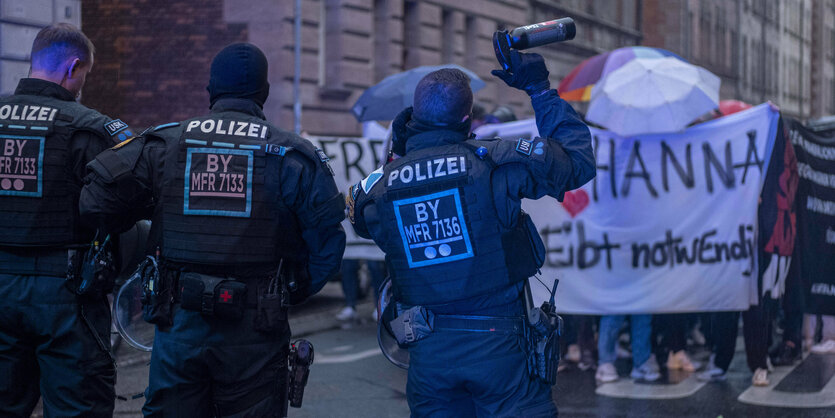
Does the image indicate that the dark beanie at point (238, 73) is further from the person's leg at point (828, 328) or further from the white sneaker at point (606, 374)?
the person's leg at point (828, 328)

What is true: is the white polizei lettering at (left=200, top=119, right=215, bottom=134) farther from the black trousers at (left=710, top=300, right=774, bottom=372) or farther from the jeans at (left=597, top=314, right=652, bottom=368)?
the black trousers at (left=710, top=300, right=774, bottom=372)

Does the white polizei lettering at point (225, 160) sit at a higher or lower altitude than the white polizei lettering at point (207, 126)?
lower

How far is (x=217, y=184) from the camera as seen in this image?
3.86 metres

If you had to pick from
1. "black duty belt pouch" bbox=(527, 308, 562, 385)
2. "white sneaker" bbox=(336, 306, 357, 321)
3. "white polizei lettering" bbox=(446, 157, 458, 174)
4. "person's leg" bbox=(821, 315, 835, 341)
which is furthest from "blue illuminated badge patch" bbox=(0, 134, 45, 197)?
"person's leg" bbox=(821, 315, 835, 341)

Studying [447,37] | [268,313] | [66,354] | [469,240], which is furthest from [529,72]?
[447,37]

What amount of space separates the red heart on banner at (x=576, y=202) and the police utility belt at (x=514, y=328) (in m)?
4.08

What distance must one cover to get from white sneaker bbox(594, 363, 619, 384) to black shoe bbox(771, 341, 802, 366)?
144cm

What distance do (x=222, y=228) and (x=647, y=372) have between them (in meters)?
4.59

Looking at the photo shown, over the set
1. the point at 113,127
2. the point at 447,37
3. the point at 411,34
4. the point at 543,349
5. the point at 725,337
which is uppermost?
the point at 447,37

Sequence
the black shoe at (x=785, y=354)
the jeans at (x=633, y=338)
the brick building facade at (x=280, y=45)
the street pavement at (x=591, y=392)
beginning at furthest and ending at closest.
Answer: the brick building facade at (x=280, y=45) → the black shoe at (x=785, y=354) → the jeans at (x=633, y=338) → the street pavement at (x=591, y=392)

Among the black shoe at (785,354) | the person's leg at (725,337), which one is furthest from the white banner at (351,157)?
the black shoe at (785,354)

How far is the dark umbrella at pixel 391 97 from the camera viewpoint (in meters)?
10.3

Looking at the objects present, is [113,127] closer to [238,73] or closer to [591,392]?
[238,73]

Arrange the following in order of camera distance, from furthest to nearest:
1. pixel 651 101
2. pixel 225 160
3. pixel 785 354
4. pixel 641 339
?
pixel 785 354 < pixel 641 339 < pixel 651 101 < pixel 225 160
